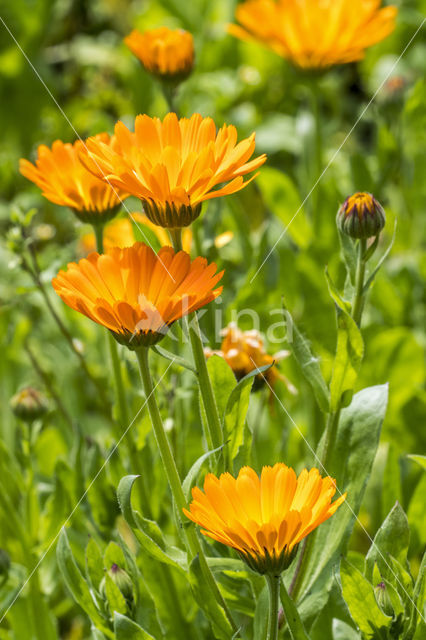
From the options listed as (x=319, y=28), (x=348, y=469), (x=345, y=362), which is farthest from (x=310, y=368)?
(x=319, y=28)

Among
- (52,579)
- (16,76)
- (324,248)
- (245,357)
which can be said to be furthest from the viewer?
(16,76)

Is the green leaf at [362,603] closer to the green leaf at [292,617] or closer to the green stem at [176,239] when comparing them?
the green leaf at [292,617]

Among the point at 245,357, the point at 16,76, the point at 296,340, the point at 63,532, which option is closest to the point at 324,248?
the point at 245,357

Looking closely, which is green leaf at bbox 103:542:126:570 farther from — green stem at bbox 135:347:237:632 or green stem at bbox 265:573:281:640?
green stem at bbox 265:573:281:640

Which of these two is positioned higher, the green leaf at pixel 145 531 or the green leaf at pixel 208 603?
the green leaf at pixel 145 531

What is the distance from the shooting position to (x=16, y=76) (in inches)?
99.7

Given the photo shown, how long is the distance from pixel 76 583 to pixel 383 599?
0.32 metres

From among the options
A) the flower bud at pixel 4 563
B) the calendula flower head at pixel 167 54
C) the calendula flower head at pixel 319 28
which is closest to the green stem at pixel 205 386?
the flower bud at pixel 4 563

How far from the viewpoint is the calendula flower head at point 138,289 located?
666 mm

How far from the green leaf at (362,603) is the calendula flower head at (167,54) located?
0.74 metres

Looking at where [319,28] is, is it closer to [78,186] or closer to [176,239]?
[78,186]

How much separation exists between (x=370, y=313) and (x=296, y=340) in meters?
0.77

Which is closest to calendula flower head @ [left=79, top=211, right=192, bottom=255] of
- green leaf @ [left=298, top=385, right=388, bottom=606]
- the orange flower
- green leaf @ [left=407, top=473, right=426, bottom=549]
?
the orange flower

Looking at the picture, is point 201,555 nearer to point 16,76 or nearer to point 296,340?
point 296,340
